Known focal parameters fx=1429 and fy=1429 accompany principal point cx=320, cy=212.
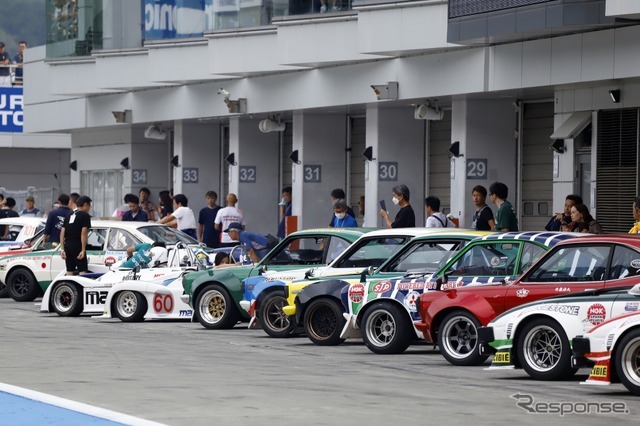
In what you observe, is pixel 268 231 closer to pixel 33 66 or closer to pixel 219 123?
pixel 219 123

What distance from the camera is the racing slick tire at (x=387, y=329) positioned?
1522cm

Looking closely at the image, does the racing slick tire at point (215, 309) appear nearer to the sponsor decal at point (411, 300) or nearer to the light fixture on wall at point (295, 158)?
the sponsor decal at point (411, 300)

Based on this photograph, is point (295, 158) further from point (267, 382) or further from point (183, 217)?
point (267, 382)

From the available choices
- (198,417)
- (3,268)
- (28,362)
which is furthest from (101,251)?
(198,417)

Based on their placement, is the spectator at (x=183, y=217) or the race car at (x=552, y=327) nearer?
the race car at (x=552, y=327)

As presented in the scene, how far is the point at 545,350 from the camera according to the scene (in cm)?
1273

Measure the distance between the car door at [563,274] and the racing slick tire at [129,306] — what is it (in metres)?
7.70

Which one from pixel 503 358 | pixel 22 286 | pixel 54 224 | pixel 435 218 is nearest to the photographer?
pixel 503 358

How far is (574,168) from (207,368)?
12.4 meters

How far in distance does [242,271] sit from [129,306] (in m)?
2.44

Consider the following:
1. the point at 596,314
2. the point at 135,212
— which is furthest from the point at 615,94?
the point at 596,314

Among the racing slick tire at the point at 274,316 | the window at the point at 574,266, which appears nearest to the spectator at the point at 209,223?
the racing slick tire at the point at 274,316

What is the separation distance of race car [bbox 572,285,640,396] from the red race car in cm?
50
